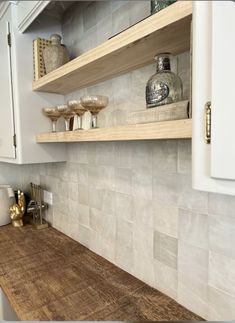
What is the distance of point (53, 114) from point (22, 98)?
19 cm

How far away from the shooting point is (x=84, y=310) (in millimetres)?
806

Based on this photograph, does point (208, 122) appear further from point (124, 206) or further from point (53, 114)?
point (53, 114)

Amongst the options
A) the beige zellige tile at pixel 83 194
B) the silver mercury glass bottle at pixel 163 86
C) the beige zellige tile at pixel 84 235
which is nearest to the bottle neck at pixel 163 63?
the silver mercury glass bottle at pixel 163 86

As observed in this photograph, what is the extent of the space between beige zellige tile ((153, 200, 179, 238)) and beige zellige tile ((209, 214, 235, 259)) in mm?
133

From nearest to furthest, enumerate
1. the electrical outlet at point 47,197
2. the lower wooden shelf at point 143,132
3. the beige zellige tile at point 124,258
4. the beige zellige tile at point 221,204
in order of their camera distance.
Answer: the lower wooden shelf at point 143,132
the beige zellige tile at point 221,204
the beige zellige tile at point 124,258
the electrical outlet at point 47,197

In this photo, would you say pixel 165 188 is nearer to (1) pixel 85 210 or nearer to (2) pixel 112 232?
(2) pixel 112 232

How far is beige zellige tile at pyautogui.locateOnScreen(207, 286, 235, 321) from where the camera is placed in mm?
684

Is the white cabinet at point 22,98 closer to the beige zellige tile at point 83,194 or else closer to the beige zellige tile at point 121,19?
the beige zellige tile at point 83,194

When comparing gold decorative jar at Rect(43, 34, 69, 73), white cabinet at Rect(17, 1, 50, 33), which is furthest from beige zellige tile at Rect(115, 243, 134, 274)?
white cabinet at Rect(17, 1, 50, 33)

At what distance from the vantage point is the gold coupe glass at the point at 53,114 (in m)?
1.24

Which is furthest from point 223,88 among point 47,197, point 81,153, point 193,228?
point 47,197

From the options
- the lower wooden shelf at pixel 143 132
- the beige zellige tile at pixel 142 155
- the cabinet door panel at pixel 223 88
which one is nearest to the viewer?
the cabinet door panel at pixel 223 88

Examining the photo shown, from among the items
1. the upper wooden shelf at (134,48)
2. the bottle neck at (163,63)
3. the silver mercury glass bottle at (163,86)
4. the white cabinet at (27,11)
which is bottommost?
the silver mercury glass bottle at (163,86)

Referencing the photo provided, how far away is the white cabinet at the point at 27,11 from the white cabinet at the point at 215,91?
30.5 inches
